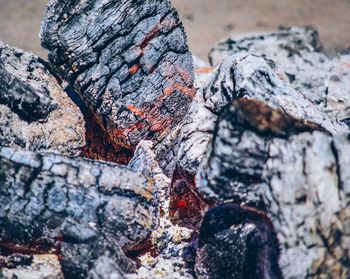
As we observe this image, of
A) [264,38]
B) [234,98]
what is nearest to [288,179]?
[234,98]

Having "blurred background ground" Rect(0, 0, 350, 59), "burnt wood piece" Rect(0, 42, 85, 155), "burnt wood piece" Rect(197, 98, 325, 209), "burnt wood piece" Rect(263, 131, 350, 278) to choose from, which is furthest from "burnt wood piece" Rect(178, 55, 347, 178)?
"blurred background ground" Rect(0, 0, 350, 59)

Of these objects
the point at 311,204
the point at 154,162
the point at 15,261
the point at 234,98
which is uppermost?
the point at 234,98

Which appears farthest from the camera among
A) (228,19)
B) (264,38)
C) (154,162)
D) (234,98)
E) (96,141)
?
(228,19)

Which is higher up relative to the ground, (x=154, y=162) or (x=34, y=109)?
(x=34, y=109)

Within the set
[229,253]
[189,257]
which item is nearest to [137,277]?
[189,257]

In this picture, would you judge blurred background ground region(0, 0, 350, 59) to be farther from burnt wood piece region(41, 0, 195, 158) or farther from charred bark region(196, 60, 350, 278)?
charred bark region(196, 60, 350, 278)

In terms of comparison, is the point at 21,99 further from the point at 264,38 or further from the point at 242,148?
the point at 264,38

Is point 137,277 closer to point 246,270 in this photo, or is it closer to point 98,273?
point 98,273
